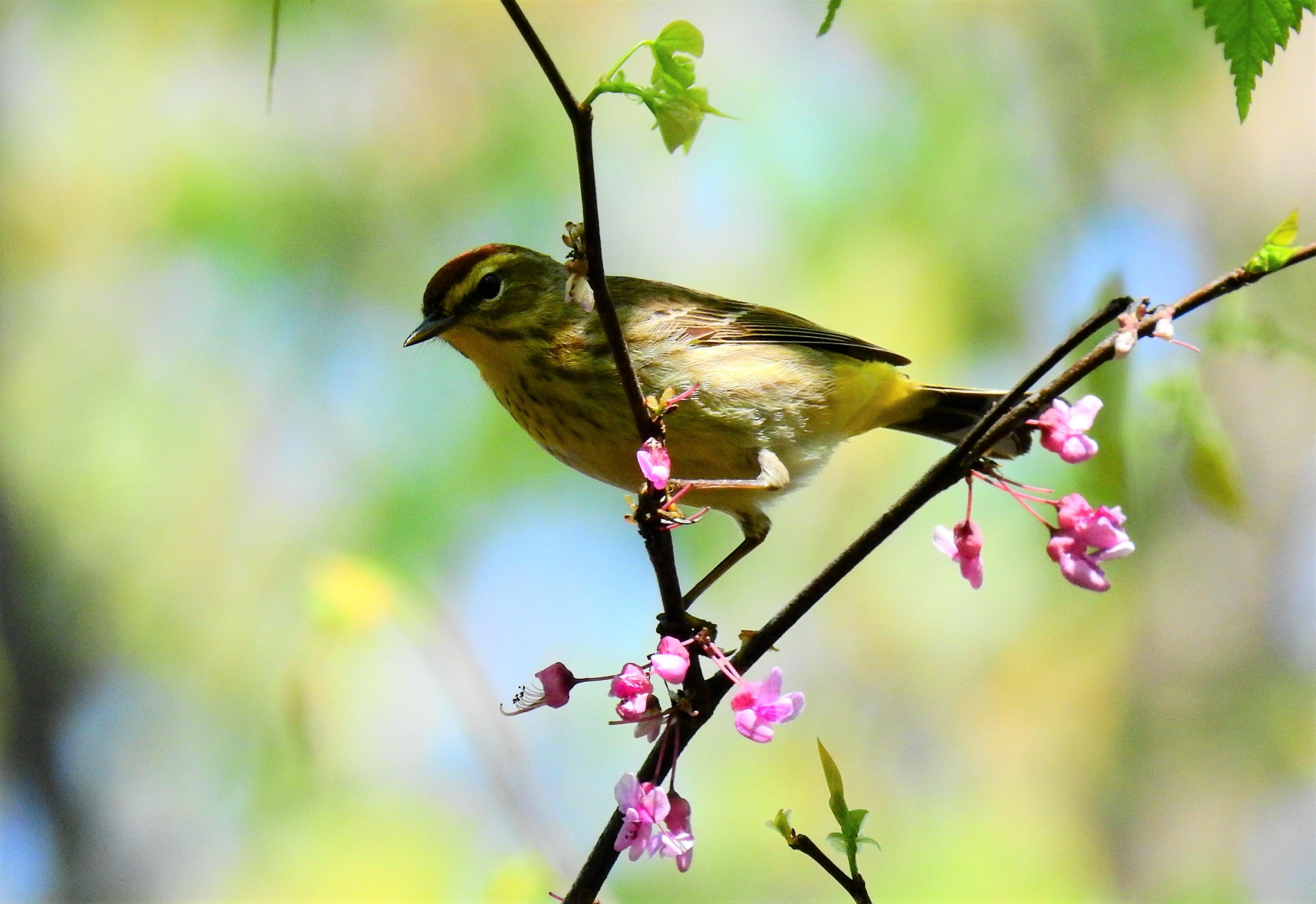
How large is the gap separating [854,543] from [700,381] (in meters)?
2.20

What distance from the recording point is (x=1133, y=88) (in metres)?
10.1

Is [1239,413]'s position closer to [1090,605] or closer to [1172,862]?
[1090,605]

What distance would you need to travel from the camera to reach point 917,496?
1.89 metres

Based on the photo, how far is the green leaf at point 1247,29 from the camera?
177 cm

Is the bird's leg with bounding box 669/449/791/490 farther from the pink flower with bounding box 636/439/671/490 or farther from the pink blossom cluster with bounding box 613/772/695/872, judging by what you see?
the pink blossom cluster with bounding box 613/772/695/872

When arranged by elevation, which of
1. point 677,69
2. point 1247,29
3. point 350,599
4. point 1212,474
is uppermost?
point 1247,29

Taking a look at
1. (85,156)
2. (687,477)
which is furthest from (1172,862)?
(85,156)

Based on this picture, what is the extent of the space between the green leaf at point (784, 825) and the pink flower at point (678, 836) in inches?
6.5

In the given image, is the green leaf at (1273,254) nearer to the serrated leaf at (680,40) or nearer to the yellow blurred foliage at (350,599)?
the serrated leaf at (680,40)

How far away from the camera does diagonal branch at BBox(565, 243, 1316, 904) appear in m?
1.73

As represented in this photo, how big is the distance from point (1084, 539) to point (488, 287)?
119 inches

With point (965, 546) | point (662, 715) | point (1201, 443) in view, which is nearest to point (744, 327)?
point (1201, 443)

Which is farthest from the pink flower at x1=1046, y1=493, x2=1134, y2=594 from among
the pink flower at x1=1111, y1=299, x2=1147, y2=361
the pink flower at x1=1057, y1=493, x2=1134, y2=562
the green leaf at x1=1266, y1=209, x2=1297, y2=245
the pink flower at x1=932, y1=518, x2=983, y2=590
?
the green leaf at x1=1266, y1=209, x2=1297, y2=245

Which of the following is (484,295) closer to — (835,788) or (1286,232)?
(835,788)
